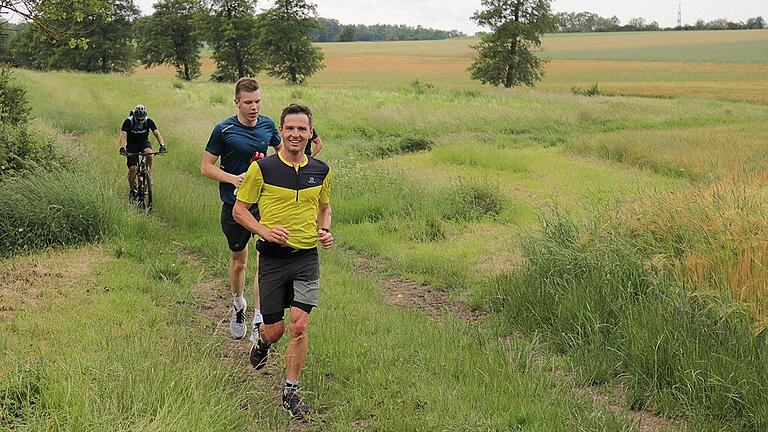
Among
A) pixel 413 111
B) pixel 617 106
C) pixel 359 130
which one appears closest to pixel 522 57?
pixel 617 106

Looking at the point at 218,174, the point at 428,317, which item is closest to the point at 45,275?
the point at 218,174

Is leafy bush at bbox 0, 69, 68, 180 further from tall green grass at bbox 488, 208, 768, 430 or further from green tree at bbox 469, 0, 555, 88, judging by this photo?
green tree at bbox 469, 0, 555, 88

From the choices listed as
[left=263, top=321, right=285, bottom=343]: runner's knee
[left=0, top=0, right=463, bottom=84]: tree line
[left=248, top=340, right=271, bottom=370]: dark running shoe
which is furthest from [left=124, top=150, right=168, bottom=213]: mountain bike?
[left=0, top=0, right=463, bottom=84]: tree line

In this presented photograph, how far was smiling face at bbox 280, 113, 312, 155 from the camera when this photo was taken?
464cm

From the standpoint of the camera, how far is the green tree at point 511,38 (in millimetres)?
49134

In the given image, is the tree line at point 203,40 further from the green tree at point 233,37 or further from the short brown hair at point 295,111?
the short brown hair at point 295,111

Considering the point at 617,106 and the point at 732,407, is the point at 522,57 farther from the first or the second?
the point at 732,407

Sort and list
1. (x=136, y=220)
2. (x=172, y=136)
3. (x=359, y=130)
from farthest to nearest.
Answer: (x=359, y=130), (x=172, y=136), (x=136, y=220)

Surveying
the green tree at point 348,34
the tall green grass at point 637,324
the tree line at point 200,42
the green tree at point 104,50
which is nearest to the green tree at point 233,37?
the tree line at point 200,42

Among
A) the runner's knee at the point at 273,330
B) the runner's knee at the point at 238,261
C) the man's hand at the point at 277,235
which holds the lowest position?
the runner's knee at the point at 273,330

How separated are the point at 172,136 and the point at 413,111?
12.2m

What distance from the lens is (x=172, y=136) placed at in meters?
19.2

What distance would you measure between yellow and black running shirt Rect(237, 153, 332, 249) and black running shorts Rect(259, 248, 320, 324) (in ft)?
0.38

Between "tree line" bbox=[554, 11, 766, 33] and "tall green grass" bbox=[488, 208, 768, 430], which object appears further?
"tree line" bbox=[554, 11, 766, 33]
